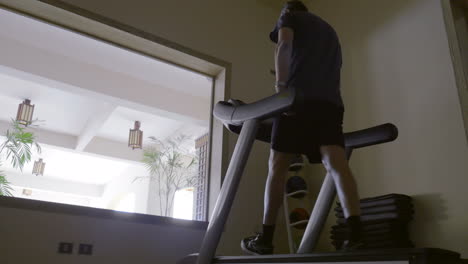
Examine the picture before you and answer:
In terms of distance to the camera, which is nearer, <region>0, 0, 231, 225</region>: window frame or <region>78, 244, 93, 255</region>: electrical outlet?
<region>78, 244, 93, 255</region>: electrical outlet

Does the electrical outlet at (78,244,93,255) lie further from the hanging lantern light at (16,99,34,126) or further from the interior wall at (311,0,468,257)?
the hanging lantern light at (16,99,34,126)

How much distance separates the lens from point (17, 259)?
2.09m

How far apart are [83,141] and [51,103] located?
1043mm

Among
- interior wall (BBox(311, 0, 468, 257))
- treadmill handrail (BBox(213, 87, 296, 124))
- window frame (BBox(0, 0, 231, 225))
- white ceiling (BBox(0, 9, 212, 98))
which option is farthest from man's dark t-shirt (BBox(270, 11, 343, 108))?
white ceiling (BBox(0, 9, 212, 98))

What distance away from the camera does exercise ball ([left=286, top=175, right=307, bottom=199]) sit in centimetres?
300

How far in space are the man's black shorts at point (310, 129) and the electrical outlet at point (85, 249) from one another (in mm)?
1236

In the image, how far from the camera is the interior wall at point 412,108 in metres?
2.31

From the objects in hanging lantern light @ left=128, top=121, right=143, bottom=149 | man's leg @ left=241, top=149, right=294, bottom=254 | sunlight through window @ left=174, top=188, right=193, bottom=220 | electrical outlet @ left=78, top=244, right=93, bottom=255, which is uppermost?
hanging lantern light @ left=128, top=121, right=143, bottom=149

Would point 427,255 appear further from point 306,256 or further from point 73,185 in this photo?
point 73,185

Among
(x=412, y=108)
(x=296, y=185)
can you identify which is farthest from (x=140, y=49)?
(x=412, y=108)

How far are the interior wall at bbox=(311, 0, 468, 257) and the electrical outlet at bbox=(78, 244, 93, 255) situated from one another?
1780mm

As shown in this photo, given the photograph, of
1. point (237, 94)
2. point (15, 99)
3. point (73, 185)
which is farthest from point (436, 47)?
point (73, 185)

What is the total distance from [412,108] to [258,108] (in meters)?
1.36

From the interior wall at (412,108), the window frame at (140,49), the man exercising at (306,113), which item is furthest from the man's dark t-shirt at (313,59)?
the window frame at (140,49)
